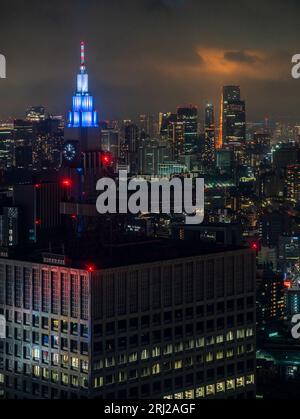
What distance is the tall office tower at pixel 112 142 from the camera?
33.2m

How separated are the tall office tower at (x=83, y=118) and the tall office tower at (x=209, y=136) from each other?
2337 centimetres

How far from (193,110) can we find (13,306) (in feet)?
96.0

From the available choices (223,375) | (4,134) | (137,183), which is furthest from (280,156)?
(223,375)

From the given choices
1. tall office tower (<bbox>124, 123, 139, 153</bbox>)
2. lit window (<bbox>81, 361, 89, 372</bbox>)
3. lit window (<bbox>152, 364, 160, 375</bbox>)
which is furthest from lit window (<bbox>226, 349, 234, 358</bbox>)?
tall office tower (<bbox>124, 123, 139, 153</bbox>)

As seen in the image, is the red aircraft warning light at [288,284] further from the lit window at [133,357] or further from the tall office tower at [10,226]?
the lit window at [133,357]

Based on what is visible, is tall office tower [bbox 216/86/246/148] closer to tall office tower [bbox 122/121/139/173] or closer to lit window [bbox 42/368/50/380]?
tall office tower [bbox 122/121/139/173]

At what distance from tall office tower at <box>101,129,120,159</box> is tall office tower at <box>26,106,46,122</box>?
1977 millimetres

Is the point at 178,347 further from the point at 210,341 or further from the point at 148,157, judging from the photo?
the point at 148,157

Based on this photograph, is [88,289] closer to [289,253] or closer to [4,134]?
[289,253]

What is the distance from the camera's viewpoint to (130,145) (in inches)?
1496

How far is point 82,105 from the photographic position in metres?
19.2

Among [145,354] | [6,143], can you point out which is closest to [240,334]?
[145,354]

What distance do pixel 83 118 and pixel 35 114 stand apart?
15048 mm
